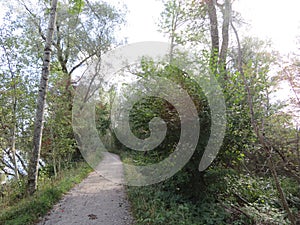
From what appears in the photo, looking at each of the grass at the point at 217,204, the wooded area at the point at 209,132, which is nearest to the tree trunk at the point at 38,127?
the wooded area at the point at 209,132

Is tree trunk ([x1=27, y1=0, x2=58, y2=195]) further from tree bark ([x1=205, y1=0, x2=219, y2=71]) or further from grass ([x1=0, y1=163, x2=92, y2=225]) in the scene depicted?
tree bark ([x1=205, y1=0, x2=219, y2=71])

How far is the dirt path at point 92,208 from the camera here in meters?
4.03

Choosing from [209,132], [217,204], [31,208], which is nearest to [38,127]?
[31,208]

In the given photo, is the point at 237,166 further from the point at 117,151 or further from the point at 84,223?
the point at 117,151

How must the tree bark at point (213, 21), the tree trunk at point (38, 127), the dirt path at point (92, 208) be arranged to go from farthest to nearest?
the tree bark at point (213, 21) < the tree trunk at point (38, 127) < the dirt path at point (92, 208)

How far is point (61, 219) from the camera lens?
4074 mm

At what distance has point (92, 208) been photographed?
4.73 m

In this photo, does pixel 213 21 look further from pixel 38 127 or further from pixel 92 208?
pixel 92 208

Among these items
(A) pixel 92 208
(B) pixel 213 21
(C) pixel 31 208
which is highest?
(B) pixel 213 21

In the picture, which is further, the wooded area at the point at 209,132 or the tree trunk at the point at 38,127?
the tree trunk at the point at 38,127

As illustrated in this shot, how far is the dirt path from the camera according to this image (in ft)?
13.2

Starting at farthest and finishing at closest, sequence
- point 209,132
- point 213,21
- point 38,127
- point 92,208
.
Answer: point 213,21
point 38,127
point 92,208
point 209,132

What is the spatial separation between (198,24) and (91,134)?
30.4 feet

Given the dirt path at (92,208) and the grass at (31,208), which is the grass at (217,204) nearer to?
the dirt path at (92,208)
